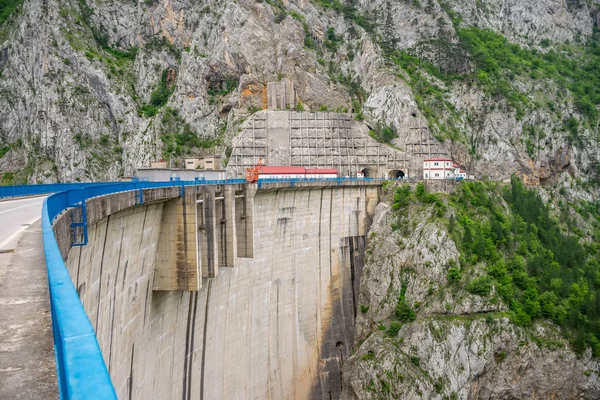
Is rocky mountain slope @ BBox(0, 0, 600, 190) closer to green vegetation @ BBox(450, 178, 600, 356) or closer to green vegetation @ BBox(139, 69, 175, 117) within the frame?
green vegetation @ BBox(139, 69, 175, 117)

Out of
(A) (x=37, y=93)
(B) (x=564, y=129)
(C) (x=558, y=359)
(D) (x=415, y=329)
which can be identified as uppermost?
(A) (x=37, y=93)

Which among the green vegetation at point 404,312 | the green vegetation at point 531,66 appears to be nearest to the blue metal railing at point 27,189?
the green vegetation at point 404,312

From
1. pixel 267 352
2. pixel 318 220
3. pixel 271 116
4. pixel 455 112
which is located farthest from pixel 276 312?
pixel 455 112

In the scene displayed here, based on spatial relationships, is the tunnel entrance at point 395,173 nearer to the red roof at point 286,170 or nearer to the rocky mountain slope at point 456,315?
the red roof at point 286,170

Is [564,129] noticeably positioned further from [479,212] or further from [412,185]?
[412,185]

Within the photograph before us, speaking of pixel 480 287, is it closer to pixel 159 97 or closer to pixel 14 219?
pixel 14 219

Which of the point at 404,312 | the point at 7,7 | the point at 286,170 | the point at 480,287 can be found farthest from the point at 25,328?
the point at 7,7
